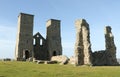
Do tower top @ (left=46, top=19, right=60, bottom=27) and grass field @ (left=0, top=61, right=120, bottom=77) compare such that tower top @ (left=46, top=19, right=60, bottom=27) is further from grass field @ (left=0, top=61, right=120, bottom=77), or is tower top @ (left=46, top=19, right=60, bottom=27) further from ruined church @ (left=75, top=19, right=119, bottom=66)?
grass field @ (left=0, top=61, right=120, bottom=77)

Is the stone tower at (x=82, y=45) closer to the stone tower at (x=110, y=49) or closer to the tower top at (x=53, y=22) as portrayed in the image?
the stone tower at (x=110, y=49)

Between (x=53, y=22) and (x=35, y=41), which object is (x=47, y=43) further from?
(x=53, y=22)

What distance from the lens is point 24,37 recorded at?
182 feet

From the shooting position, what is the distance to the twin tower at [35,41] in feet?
181

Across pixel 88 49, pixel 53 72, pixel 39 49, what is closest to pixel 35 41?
pixel 39 49

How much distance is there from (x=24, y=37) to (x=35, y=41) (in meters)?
5.74

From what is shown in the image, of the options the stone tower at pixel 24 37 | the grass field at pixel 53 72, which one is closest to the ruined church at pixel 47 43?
the stone tower at pixel 24 37

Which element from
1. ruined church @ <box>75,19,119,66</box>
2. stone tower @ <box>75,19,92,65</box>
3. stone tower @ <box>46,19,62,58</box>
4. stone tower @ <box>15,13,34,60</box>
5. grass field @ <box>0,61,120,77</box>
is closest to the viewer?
grass field @ <box>0,61,120,77</box>

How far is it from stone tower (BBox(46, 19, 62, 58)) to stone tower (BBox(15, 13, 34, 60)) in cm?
565

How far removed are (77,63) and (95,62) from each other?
5.78 metres

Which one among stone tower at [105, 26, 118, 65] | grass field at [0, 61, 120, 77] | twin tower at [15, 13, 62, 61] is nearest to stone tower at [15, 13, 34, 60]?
twin tower at [15, 13, 62, 61]

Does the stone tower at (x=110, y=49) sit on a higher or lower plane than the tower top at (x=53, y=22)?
lower

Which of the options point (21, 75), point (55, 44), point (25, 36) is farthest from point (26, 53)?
point (21, 75)

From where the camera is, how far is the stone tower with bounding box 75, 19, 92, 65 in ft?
108
